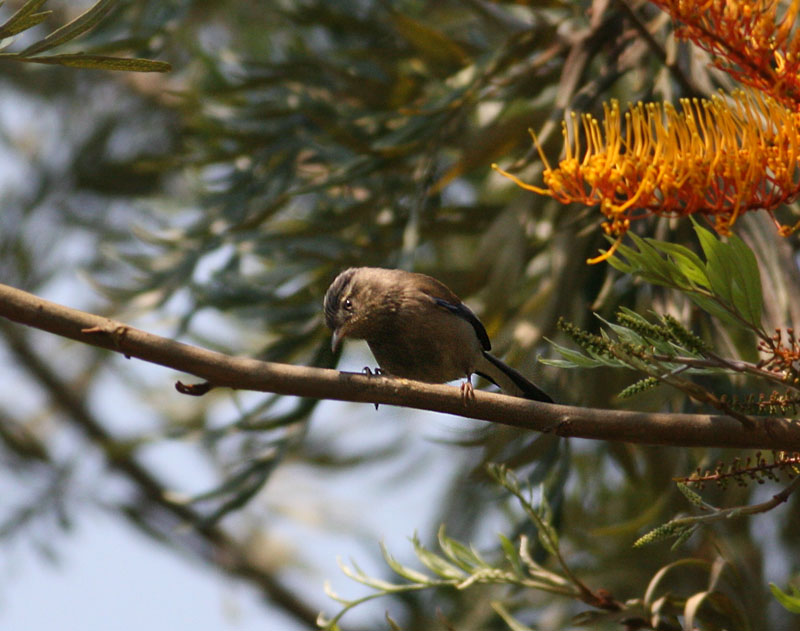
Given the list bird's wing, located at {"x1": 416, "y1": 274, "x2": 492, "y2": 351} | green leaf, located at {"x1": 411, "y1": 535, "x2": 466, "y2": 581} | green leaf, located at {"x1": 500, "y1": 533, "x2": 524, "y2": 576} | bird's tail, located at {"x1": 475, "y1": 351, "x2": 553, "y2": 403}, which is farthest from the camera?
bird's wing, located at {"x1": 416, "y1": 274, "x2": 492, "y2": 351}

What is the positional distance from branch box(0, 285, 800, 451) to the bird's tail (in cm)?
118

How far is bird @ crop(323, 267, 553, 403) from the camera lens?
12.2ft

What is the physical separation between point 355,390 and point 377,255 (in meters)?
2.09

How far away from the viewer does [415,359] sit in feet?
12.3

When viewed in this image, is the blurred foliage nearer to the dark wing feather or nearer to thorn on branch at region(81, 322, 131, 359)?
the dark wing feather

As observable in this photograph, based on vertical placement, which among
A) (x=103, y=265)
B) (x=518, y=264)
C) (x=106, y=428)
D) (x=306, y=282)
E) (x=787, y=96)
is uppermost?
(x=787, y=96)

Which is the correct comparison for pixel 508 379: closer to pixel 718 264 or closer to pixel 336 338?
pixel 336 338

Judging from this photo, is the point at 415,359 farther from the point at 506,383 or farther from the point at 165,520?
the point at 165,520

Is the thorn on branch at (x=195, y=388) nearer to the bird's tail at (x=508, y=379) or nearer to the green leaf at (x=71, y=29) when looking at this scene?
the green leaf at (x=71, y=29)

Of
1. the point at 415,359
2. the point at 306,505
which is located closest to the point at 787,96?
the point at 415,359

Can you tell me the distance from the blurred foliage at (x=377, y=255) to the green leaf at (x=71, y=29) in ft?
5.42

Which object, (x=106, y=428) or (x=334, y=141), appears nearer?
(x=334, y=141)

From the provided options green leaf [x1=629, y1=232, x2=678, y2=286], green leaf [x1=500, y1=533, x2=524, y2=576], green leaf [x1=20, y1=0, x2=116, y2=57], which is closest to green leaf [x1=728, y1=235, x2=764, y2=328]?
green leaf [x1=629, y1=232, x2=678, y2=286]

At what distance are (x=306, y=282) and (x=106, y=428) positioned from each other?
238 cm
